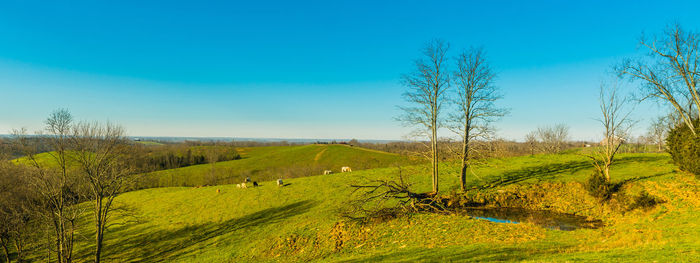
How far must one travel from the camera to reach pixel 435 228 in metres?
15.1

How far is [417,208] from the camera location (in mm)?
18312

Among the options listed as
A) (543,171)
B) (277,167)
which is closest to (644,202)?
(543,171)

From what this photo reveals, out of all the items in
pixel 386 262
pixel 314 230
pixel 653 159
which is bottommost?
pixel 314 230

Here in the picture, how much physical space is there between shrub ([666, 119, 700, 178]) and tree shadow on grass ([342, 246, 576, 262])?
19.1 metres

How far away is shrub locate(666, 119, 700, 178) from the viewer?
1823 centimetres

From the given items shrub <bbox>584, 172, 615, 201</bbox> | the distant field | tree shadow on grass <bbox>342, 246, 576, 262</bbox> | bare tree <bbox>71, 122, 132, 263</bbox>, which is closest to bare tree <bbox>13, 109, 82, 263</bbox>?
bare tree <bbox>71, 122, 132, 263</bbox>

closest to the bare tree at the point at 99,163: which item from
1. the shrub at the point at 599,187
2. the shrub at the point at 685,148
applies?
the shrub at the point at 599,187

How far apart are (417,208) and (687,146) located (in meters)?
21.4

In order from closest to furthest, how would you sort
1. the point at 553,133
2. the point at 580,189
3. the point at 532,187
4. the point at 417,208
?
1. the point at 417,208
2. the point at 580,189
3. the point at 532,187
4. the point at 553,133

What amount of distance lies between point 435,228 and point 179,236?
28726 millimetres

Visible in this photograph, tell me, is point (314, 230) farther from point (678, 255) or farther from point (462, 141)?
point (678, 255)

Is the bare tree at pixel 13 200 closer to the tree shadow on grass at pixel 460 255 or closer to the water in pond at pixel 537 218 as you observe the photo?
the tree shadow on grass at pixel 460 255

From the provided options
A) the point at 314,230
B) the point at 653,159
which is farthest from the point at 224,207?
the point at 653,159

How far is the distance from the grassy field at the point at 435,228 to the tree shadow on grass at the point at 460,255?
1.7 inches
